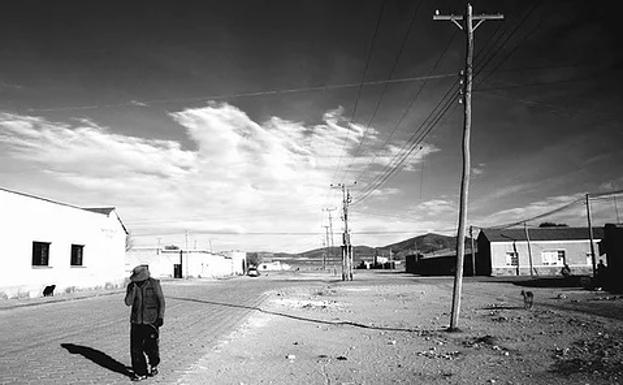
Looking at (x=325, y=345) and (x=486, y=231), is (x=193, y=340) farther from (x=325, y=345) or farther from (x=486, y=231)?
(x=486, y=231)

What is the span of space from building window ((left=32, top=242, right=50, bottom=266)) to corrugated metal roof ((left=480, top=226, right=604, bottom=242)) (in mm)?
50529

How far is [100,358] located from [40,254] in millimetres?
23111

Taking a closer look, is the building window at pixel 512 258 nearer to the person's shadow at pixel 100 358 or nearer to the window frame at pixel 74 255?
the window frame at pixel 74 255

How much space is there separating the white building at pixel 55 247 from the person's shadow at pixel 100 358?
58.2 ft

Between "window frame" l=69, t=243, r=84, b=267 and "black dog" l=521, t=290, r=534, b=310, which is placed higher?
"window frame" l=69, t=243, r=84, b=267

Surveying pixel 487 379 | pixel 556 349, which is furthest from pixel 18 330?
pixel 556 349

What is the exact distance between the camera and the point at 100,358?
10.2m

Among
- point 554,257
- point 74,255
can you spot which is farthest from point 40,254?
point 554,257

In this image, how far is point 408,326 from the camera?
1548cm

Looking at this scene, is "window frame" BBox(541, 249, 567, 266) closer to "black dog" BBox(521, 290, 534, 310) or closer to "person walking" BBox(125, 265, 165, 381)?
"black dog" BBox(521, 290, 534, 310)

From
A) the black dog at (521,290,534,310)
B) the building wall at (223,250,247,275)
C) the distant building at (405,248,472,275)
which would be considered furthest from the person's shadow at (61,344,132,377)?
the building wall at (223,250,247,275)

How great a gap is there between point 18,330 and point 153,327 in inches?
359

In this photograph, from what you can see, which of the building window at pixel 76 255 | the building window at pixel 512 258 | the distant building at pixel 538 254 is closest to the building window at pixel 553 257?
the distant building at pixel 538 254

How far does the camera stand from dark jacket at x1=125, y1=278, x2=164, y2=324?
8438mm
